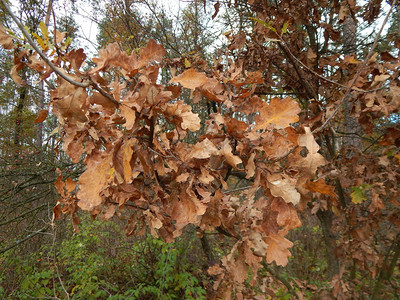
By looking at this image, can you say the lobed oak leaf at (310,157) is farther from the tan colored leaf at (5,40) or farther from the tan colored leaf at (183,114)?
the tan colored leaf at (5,40)

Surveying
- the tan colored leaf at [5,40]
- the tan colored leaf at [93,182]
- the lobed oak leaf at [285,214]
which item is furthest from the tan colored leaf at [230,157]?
the tan colored leaf at [5,40]

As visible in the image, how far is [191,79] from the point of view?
25.4 inches

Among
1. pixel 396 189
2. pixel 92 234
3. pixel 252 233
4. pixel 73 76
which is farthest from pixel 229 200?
pixel 92 234

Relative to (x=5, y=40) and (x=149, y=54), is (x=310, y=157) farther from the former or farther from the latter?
(x=5, y=40)

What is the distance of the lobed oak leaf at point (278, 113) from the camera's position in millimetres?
651

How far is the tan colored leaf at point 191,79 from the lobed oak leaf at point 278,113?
0.64ft

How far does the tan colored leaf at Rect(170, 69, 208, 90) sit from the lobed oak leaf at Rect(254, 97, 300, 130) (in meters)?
0.20

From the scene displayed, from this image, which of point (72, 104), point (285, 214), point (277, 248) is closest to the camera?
point (72, 104)

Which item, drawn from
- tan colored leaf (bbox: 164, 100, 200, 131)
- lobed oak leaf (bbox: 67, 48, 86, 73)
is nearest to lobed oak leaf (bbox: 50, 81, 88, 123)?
lobed oak leaf (bbox: 67, 48, 86, 73)

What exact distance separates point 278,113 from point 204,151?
0.80ft

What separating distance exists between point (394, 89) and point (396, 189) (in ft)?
2.74

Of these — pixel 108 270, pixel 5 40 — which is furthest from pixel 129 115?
pixel 108 270

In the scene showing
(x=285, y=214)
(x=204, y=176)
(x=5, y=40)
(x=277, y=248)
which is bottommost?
(x=277, y=248)

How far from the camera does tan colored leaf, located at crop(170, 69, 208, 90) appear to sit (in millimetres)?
633
